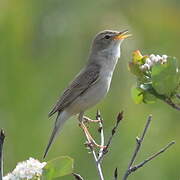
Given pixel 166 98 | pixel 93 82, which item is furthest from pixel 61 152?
pixel 166 98

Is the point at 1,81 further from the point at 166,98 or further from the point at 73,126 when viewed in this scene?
the point at 166,98

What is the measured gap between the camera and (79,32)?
7.38m

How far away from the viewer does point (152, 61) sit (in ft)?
11.6

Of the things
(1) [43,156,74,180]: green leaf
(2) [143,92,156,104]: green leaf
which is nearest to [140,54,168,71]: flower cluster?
(2) [143,92,156,104]: green leaf

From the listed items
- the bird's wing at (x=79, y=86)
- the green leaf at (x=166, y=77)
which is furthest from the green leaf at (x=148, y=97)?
the bird's wing at (x=79, y=86)

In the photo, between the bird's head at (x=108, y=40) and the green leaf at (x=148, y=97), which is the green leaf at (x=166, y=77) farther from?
the bird's head at (x=108, y=40)

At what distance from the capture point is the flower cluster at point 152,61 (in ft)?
11.4

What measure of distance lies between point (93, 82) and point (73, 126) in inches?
32.2

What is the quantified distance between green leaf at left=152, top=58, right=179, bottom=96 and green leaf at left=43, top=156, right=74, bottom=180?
2.13 ft

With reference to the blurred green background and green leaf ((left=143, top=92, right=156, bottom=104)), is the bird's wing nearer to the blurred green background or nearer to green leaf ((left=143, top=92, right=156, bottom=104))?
the blurred green background

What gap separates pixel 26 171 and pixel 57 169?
228 millimetres

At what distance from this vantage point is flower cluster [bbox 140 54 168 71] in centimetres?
348

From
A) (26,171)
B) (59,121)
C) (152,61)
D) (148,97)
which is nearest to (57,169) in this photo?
(26,171)

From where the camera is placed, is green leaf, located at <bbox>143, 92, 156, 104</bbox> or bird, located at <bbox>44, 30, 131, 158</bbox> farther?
bird, located at <bbox>44, 30, 131, 158</bbox>
